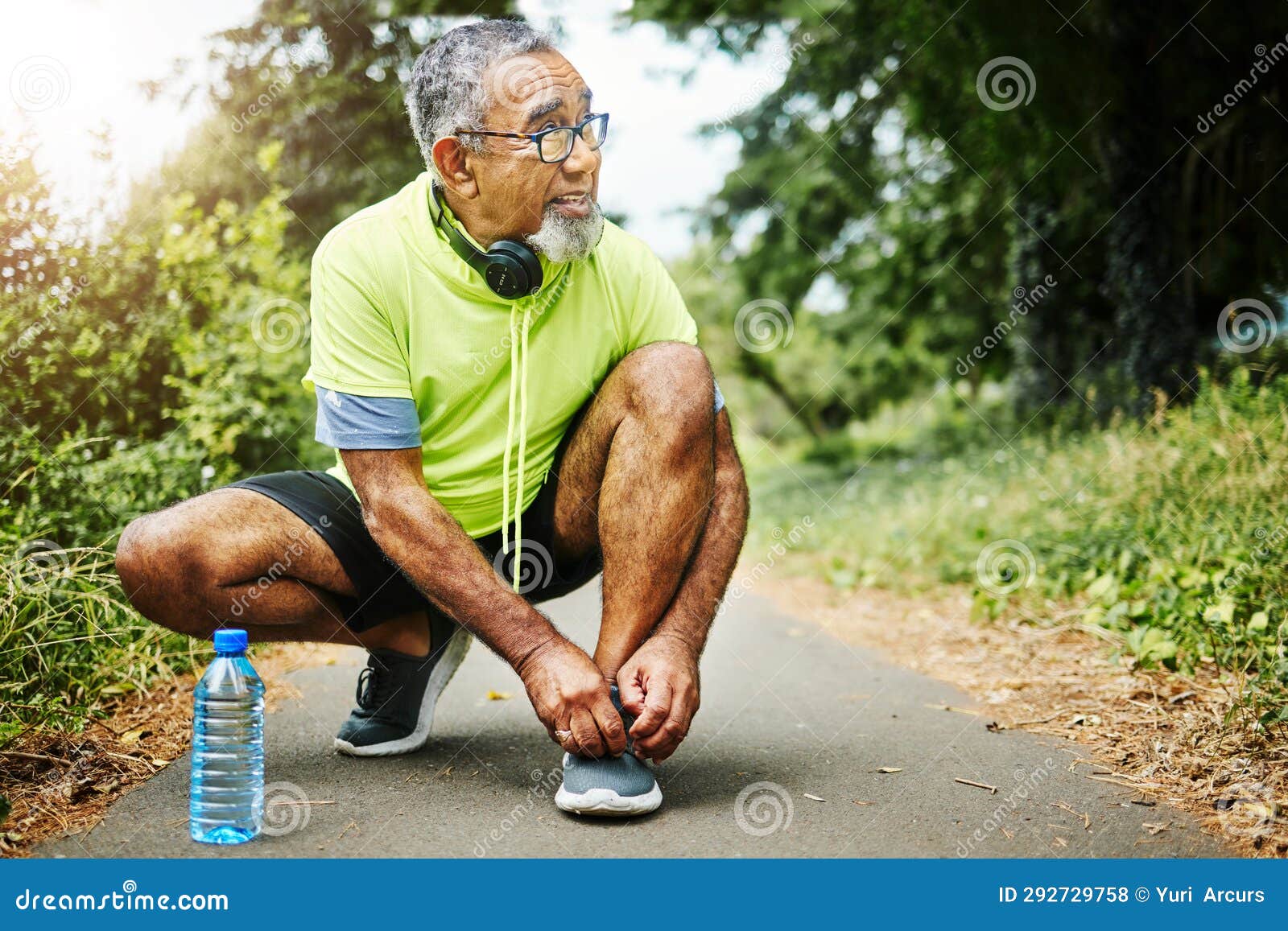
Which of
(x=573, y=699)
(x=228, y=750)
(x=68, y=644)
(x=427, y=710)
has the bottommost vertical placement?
(x=68, y=644)

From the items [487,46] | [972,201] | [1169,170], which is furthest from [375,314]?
[972,201]

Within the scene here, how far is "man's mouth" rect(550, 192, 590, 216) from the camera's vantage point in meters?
2.44

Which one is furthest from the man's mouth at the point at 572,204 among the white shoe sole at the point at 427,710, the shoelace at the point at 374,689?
the shoelace at the point at 374,689

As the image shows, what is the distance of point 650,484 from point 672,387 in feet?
0.73

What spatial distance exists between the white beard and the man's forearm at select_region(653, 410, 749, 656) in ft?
1.70

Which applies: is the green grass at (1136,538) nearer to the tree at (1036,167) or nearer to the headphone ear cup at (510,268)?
the tree at (1036,167)

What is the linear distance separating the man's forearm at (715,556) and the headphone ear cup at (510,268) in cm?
55

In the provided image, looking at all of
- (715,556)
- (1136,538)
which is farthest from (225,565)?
(1136,538)

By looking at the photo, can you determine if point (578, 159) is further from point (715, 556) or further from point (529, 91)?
point (715, 556)

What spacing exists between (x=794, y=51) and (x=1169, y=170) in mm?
3691

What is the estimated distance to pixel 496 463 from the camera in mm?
2572

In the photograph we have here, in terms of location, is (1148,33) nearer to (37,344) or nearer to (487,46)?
(487,46)

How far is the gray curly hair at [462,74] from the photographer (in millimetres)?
2434

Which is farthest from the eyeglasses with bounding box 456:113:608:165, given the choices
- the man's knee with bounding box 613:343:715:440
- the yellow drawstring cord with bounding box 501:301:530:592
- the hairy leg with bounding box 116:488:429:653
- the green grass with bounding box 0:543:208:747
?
the green grass with bounding box 0:543:208:747
